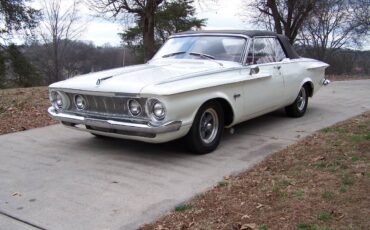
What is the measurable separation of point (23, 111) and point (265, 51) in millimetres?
4858

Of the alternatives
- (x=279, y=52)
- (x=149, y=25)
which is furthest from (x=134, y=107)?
(x=149, y=25)

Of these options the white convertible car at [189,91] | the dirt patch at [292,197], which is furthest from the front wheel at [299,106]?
the dirt patch at [292,197]

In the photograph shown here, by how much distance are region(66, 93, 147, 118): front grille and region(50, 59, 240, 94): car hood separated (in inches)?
4.7

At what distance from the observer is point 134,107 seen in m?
5.23

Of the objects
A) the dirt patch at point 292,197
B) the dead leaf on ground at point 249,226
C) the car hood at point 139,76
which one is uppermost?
the car hood at point 139,76

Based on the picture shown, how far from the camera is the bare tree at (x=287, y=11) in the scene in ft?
75.4

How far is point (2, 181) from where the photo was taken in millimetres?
4887

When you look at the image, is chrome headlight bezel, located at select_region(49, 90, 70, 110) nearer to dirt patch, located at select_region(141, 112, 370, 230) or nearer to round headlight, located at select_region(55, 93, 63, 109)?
round headlight, located at select_region(55, 93, 63, 109)

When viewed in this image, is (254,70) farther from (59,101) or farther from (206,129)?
(59,101)

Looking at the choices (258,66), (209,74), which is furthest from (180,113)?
(258,66)

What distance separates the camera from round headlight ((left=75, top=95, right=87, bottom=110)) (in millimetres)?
5771

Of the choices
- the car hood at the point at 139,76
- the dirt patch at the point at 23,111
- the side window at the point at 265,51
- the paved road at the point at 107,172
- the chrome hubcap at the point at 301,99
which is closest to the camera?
the paved road at the point at 107,172

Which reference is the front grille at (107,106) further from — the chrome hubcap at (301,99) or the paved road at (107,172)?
the chrome hubcap at (301,99)

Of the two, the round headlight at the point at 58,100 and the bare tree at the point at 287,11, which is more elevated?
the bare tree at the point at 287,11
